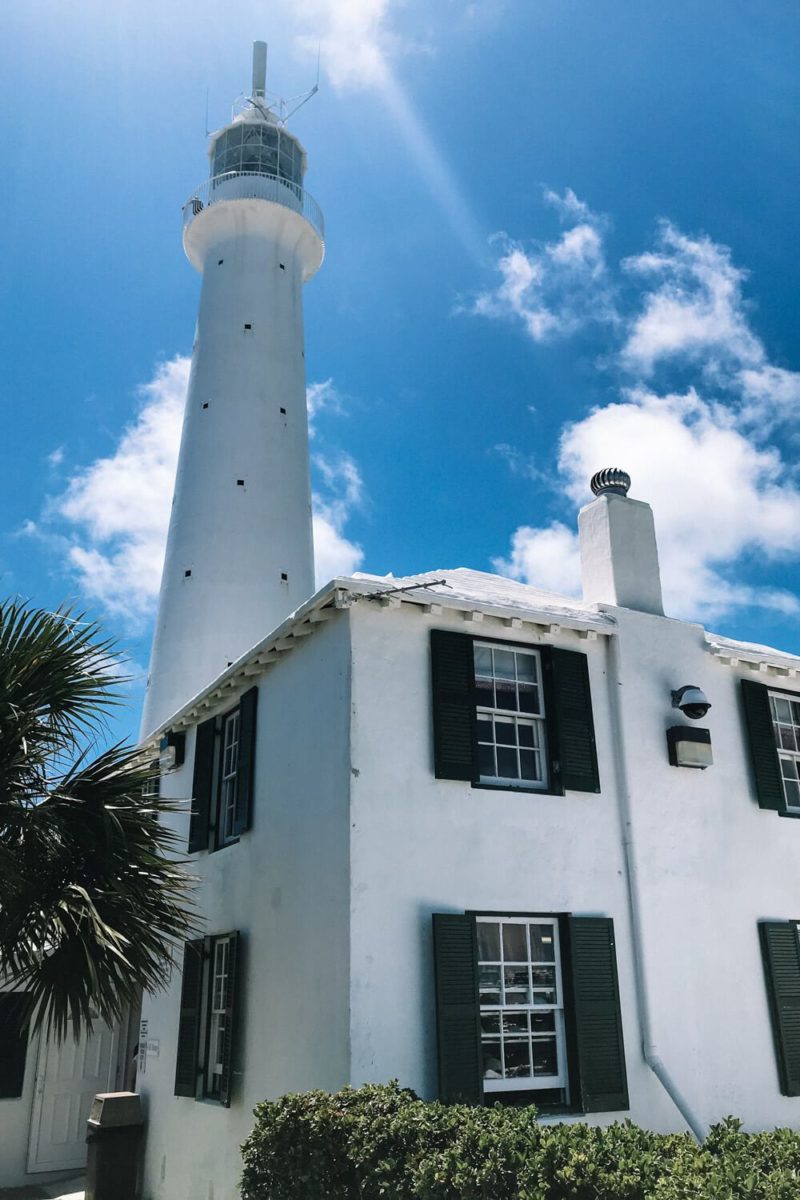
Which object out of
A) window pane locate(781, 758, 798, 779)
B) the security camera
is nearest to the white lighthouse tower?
the security camera


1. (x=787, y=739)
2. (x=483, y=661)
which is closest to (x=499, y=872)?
(x=483, y=661)

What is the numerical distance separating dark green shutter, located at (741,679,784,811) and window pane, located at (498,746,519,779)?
315 cm

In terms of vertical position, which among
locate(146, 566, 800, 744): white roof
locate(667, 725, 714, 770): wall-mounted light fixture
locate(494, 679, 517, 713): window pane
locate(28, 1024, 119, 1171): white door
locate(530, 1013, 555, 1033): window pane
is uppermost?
locate(146, 566, 800, 744): white roof

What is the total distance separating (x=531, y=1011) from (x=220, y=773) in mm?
5042

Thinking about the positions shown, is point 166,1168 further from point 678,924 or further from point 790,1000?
point 790,1000

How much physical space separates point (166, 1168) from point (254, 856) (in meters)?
4.02

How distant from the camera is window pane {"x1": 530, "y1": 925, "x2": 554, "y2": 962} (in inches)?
369

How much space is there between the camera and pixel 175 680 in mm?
19656

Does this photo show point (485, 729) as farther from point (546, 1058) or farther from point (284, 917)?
point (546, 1058)

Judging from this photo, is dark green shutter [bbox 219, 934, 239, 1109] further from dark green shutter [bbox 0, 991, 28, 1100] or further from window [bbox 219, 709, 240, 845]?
dark green shutter [bbox 0, 991, 28, 1100]

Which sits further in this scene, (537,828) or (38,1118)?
(38,1118)

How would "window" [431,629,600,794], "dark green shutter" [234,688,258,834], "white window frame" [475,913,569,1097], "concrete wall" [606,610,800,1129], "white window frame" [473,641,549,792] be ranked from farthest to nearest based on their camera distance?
"dark green shutter" [234,688,258,834], "white window frame" [473,641,549,792], "concrete wall" [606,610,800,1129], "window" [431,629,600,794], "white window frame" [475,913,569,1097]

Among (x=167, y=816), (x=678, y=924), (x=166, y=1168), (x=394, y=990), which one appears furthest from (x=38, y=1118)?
(x=678, y=924)

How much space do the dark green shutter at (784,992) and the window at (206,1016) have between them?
18.6 ft
